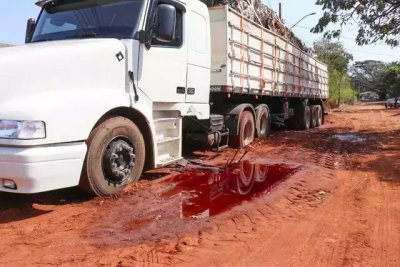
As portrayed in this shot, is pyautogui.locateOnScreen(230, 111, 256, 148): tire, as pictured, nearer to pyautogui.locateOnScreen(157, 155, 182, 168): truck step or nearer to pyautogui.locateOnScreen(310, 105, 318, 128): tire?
pyautogui.locateOnScreen(157, 155, 182, 168): truck step

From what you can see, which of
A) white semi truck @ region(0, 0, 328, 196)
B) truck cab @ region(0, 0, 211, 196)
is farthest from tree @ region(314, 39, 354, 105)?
truck cab @ region(0, 0, 211, 196)

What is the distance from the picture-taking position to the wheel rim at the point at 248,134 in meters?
10.5

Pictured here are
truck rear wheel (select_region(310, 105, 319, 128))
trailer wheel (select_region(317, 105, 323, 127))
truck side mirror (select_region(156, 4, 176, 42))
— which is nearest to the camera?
truck side mirror (select_region(156, 4, 176, 42))

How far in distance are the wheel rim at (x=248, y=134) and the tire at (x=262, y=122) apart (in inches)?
21.3

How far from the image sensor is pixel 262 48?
11.0m

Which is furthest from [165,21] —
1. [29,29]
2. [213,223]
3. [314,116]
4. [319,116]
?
[319,116]

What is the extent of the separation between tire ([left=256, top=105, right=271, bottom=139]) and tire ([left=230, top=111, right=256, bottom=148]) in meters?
0.46

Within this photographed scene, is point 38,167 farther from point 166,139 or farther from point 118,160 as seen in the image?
point 166,139

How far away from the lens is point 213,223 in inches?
179

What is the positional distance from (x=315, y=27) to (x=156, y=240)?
13.3m

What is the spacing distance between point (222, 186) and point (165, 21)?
8.19ft

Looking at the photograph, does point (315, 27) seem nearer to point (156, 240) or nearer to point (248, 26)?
point (248, 26)

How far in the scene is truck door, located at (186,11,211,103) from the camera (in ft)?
23.5

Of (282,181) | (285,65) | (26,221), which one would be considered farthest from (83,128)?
(285,65)
